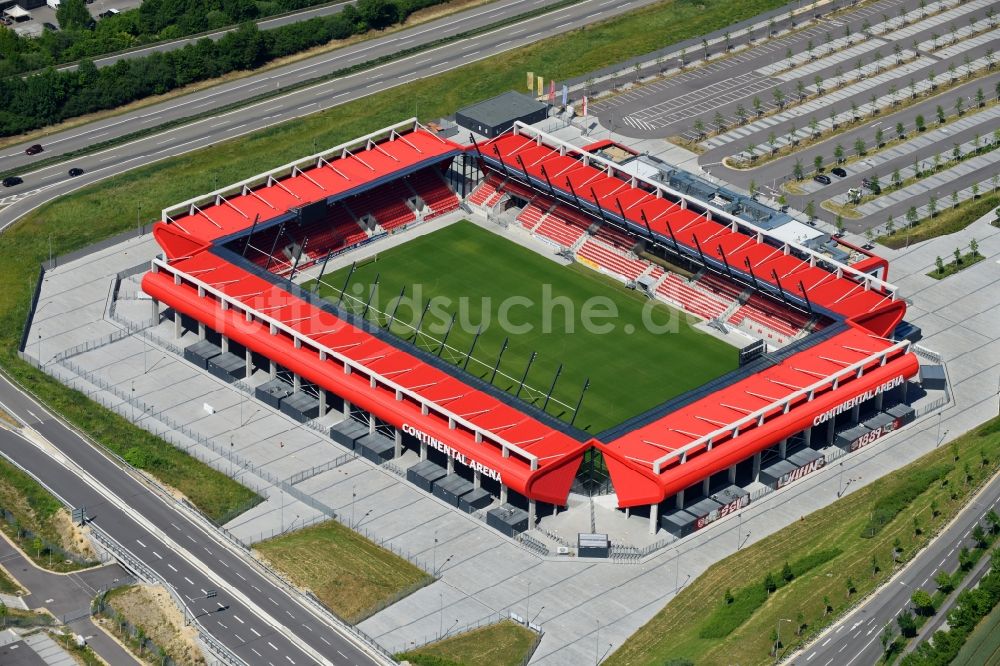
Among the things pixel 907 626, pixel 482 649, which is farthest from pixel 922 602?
pixel 482 649

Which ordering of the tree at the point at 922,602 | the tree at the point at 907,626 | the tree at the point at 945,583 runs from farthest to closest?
the tree at the point at 945,583 → the tree at the point at 922,602 → the tree at the point at 907,626

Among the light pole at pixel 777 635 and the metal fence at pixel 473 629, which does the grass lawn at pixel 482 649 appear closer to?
the metal fence at pixel 473 629

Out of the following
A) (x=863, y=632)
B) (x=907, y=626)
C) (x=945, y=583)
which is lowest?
→ (x=863, y=632)

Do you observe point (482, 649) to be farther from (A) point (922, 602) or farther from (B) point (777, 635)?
(A) point (922, 602)

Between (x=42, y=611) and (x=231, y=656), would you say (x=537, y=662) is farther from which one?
(x=42, y=611)

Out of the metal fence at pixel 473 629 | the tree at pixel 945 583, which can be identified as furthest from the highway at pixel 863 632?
the metal fence at pixel 473 629

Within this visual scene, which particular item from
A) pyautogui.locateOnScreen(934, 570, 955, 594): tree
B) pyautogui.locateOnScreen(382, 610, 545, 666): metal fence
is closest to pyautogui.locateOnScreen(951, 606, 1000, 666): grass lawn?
pyautogui.locateOnScreen(934, 570, 955, 594): tree

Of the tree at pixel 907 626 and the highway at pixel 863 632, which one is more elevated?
the tree at pixel 907 626
